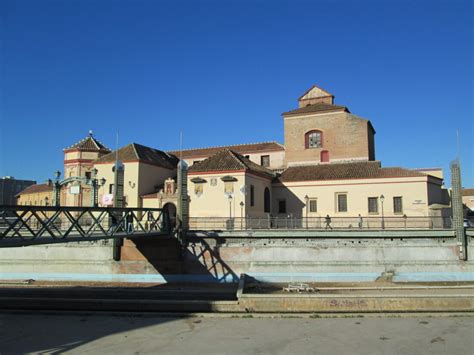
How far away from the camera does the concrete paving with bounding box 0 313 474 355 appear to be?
38.1 feet

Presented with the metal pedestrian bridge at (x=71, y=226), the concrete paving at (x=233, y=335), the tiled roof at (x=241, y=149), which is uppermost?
the tiled roof at (x=241, y=149)

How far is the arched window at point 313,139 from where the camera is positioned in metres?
41.8

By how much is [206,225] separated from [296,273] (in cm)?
919

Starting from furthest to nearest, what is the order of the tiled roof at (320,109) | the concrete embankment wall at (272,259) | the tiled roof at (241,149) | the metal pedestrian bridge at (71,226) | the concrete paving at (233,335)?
the tiled roof at (241,149), the tiled roof at (320,109), the concrete embankment wall at (272,259), the metal pedestrian bridge at (71,226), the concrete paving at (233,335)

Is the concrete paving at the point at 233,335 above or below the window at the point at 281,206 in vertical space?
below

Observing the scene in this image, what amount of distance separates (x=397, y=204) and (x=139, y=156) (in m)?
23.8

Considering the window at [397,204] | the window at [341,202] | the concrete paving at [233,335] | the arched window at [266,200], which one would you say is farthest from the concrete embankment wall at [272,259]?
the arched window at [266,200]

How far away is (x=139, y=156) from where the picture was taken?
38656 millimetres

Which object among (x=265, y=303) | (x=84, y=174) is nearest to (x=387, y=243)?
(x=265, y=303)

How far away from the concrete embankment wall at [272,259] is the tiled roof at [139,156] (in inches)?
625

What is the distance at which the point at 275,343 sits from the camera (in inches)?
477

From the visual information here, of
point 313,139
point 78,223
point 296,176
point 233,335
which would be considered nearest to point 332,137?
point 313,139

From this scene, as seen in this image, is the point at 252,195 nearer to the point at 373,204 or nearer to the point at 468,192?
the point at 373,204

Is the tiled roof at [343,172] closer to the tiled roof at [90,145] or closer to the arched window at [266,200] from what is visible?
the arched window at [266,200]
